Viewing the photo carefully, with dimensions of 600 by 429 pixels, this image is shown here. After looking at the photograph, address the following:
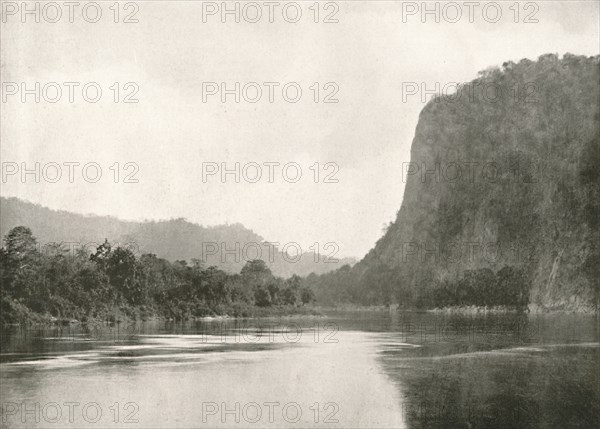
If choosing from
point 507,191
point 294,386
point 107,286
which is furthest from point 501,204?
point 294,386

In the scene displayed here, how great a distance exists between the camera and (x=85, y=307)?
57.2 metres

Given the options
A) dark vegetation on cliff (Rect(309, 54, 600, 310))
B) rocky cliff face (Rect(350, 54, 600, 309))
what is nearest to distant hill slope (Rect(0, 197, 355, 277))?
dark vegetation on cliff (Rect(309, 54, 600, 310))

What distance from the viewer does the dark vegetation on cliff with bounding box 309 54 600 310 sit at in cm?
12394

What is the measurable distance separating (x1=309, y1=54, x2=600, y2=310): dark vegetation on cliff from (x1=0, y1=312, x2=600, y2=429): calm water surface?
7845cm

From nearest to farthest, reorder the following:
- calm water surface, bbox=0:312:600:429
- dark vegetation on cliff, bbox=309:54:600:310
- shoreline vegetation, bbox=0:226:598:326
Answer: calm water surface, bbox=0:312:600:429
shoreline vegetation, bbox=0:226:598:326
dark vegetation on cliff, bbox=309:54:600:310

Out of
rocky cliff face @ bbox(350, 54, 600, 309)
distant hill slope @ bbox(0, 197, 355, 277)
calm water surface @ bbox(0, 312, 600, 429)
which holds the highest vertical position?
rocky cliff face @ bbox(350, 54, 600, 309)

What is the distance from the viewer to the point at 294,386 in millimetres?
23172

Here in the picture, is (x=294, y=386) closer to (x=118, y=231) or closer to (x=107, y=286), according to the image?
(x=107, y=286)

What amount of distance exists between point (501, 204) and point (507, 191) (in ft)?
10.5

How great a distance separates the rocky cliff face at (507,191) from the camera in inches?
4847

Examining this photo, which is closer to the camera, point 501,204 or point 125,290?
point 125,290

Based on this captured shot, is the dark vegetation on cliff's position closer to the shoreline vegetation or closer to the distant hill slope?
the shoreline vegetation

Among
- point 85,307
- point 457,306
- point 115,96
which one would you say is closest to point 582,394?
point 115,96

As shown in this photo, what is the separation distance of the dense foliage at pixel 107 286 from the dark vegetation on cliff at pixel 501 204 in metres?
50.6
